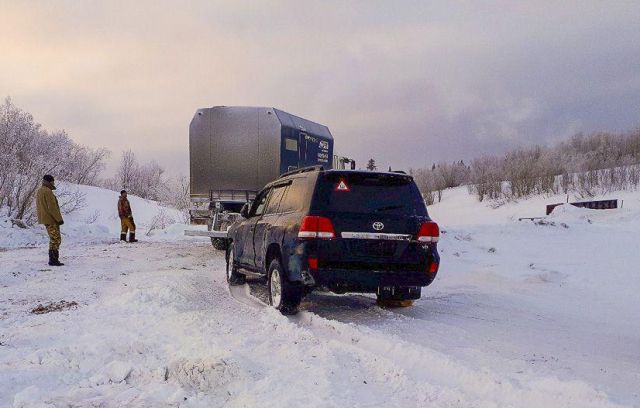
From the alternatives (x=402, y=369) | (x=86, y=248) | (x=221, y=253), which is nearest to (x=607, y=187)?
(x=221, y=253)

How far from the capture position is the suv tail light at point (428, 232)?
244 inches

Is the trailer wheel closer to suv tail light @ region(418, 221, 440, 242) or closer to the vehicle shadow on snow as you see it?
the vehicle shadow on snow

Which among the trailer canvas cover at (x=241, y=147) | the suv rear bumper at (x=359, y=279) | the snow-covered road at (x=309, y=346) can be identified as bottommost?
the snow-covered road at (x=309, y=346)

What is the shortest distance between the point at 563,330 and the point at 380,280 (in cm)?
240

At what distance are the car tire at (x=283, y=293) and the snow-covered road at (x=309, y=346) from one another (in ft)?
0.60

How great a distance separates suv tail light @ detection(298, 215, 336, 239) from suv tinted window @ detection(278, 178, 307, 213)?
0.40 metres

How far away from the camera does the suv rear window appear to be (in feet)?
20.1

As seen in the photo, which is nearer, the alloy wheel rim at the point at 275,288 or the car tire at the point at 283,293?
the car tire at the point at 283,293

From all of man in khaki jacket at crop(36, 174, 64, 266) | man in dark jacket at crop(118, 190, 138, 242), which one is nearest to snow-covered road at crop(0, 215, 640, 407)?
man in khaki jacket at crop(36, 174, 64, 266)

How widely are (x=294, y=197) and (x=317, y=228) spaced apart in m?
1.02

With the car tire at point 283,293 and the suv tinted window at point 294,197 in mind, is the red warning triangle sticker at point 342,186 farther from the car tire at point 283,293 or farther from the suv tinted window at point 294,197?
the car tire at point 283,293

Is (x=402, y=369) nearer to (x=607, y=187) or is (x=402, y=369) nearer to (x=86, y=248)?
(x=86, y=248)

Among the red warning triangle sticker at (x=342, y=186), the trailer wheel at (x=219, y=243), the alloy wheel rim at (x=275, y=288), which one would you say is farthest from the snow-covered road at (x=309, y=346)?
the trailer wheel at (x=219, y=243)

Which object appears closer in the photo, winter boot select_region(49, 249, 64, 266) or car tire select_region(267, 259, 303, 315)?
car tire select_region(267, 259, 303, 315)
